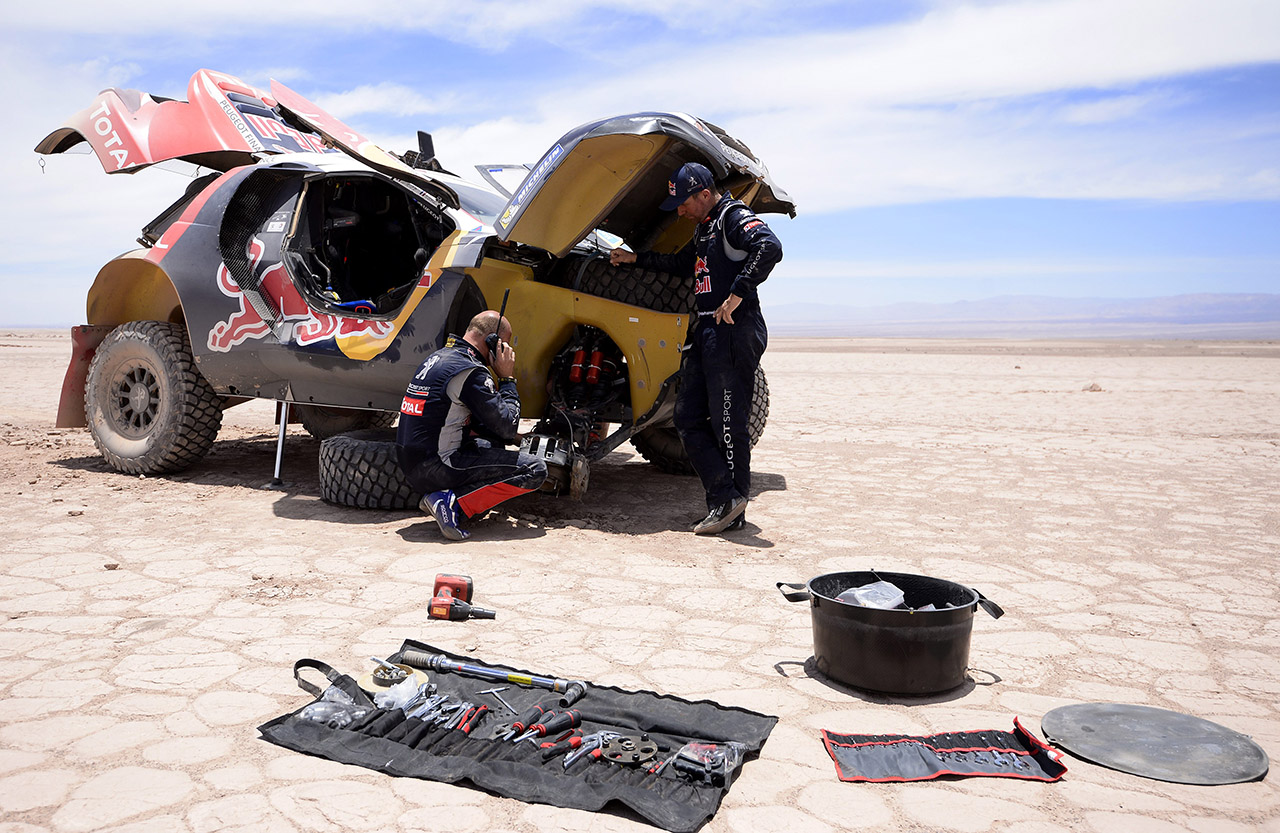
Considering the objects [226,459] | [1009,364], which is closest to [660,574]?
[226,459]

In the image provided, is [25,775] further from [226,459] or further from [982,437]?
[982,437]

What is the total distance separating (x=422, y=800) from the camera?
282cm

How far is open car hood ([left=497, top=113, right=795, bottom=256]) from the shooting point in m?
5.62

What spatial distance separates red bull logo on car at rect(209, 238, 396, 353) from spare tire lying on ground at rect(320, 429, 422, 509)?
28.9 inches

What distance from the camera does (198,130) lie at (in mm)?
7426

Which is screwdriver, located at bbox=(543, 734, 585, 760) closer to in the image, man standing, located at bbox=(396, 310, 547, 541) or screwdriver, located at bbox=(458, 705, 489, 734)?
screwdriver, located at bbox=(458, 705, 489, 734)

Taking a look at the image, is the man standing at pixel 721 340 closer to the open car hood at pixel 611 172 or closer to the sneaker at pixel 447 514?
the open car hood at pixel 611 172

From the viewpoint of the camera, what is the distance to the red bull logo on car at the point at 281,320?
6625 millimetres

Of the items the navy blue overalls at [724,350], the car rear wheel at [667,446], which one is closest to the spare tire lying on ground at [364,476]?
the navy blue overalls at [724,350]

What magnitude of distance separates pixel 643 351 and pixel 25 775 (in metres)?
4.19

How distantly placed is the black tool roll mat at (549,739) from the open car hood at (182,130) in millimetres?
5215

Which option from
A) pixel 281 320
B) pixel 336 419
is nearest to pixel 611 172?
pixel 281 320

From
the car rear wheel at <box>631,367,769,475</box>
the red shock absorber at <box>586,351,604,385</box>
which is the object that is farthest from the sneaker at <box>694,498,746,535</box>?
the car rear wheel at <box>631,367,769,475</box>

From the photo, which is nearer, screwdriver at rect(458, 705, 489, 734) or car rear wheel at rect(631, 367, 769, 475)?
screwdriver at rect(458, 705, 489, 734)
